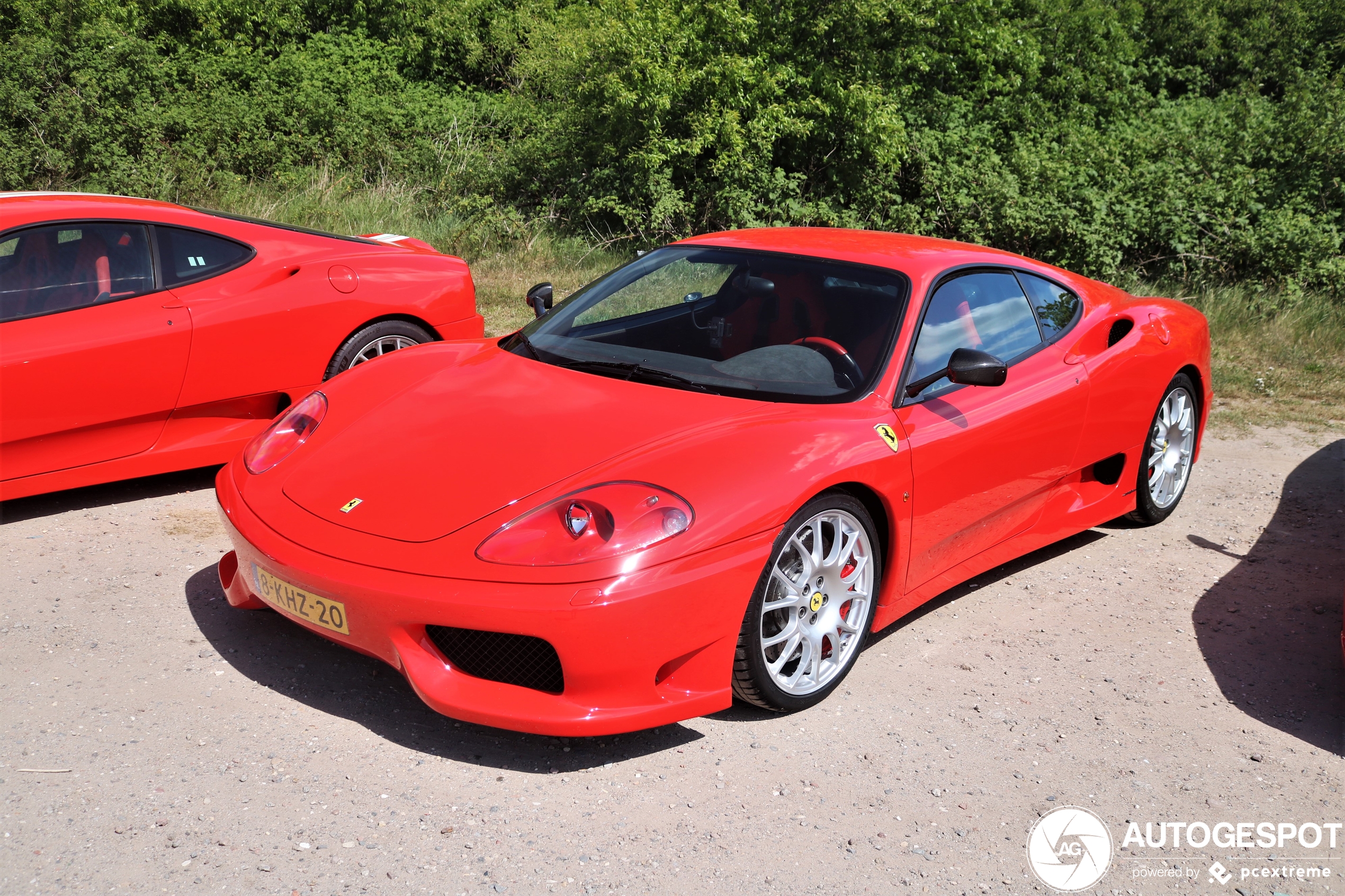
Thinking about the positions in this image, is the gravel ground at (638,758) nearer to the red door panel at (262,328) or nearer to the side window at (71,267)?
the red door panel at (262,328)

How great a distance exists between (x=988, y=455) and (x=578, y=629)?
1.84m

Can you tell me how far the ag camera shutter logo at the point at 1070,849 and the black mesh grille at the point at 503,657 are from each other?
4.27 feet

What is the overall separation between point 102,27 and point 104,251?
11397 millimetres

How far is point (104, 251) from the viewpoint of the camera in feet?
15.9

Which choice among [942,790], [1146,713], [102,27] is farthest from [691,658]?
[102,27]

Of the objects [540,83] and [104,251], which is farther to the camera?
[540,83]

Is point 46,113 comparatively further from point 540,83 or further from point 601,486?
point 601,486

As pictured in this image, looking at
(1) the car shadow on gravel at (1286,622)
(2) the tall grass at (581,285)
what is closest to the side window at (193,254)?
(2) the tall grass at (581,285)

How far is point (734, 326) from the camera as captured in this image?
411 cm

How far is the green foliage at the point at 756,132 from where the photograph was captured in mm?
11961

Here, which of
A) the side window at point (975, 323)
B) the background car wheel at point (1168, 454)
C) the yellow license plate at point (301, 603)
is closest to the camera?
the yellow license plate at point (301, 603)

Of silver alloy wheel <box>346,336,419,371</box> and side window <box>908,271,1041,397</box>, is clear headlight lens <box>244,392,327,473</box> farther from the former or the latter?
side window <box>908,271,1041,397</box>

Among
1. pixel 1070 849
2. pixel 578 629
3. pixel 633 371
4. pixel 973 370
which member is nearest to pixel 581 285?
pixel 633 371

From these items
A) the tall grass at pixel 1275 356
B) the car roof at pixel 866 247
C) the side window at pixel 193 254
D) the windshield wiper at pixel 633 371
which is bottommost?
the tall grass at pixel 1275 356
